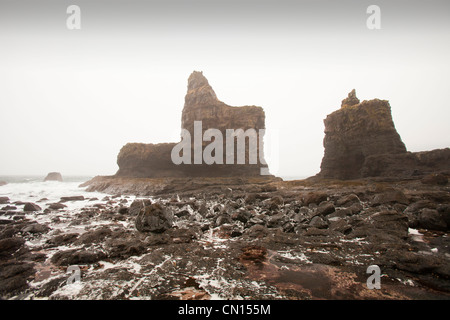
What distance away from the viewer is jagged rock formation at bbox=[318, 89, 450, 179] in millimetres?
24047

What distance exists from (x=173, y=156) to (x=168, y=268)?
39607mm

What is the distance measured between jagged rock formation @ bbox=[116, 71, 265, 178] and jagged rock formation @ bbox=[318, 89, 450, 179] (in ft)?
45.4

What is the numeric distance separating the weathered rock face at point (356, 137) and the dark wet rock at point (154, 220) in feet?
101

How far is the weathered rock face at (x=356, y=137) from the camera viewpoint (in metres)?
28.0

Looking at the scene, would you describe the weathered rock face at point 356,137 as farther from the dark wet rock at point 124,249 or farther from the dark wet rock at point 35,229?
the dark wet rock at point 35,229

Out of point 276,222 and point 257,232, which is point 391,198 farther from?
point 257,232

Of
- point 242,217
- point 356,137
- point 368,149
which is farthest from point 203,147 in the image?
point 242,217

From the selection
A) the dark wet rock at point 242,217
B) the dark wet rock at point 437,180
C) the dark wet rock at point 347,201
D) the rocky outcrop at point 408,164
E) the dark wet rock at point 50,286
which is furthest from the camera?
the rocky outcrop at point 408,164

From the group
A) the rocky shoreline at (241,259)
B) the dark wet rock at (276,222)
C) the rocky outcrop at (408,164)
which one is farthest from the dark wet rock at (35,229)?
the rocky outcrop at (408,164)

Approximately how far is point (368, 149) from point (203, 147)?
94.5ft

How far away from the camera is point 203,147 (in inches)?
1625
